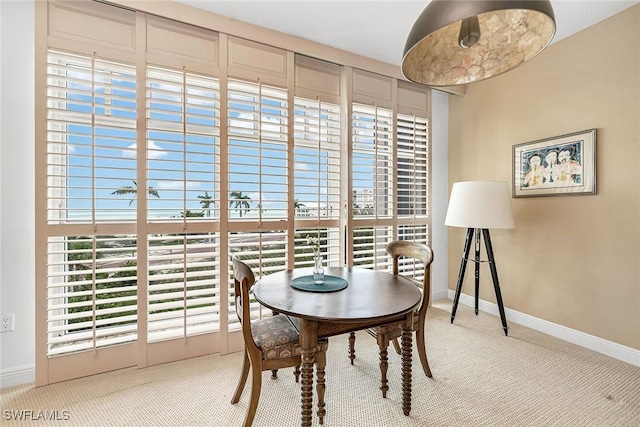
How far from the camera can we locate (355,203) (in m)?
2.99

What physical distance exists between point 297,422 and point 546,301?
2.57m

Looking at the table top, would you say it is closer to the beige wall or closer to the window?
the window

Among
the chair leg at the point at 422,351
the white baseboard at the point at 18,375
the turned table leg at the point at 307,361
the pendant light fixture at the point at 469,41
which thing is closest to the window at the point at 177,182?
the white baseboard at the point at 18,375

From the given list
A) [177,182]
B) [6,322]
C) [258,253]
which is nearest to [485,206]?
[258,253]

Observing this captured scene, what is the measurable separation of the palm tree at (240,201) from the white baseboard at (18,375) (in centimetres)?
173

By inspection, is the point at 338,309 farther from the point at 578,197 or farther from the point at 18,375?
the point at 578,197

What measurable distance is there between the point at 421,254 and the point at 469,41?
4.44 ft

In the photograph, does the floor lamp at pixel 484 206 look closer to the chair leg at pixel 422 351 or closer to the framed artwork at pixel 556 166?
the framed artwork at pixel 556 166

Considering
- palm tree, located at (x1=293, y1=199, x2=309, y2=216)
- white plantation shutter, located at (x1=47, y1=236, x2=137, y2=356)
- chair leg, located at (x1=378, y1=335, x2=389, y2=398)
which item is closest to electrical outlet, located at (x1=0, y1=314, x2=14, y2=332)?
white plantation shutter, located at (x1=47, y1=236, x2=137, y2=356)

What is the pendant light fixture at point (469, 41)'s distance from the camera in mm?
1127

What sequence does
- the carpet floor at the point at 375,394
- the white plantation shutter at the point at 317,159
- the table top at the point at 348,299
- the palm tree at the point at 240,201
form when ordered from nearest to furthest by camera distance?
the table top at the point at 348,299
the carpet floor at the point at 375,394
the palm tree at the point at 240,201
the white plantation shutter at the point at 317,159

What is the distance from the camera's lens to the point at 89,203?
2.05 metres

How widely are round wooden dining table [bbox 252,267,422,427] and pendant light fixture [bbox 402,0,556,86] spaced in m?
1.19

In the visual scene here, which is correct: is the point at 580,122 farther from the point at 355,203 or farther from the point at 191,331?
the point at 191,331
